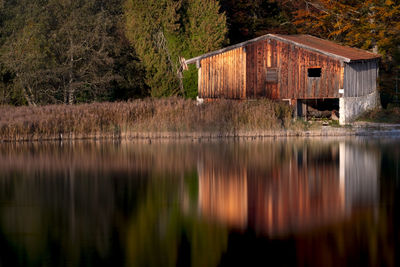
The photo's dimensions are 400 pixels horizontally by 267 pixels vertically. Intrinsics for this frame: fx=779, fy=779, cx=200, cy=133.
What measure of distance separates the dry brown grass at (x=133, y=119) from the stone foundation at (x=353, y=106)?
12.7 feet

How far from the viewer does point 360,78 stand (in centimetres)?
4091

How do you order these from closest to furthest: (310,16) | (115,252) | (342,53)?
(115,252), (342,53), (310,16)

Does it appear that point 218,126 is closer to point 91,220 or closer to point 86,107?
point 86,107

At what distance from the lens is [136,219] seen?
1617cm

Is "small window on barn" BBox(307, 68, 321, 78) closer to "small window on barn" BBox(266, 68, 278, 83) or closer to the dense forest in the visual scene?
"small window on barn" BBox(266, 68, 278, 83)

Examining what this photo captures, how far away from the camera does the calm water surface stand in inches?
520

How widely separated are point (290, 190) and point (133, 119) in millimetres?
16909

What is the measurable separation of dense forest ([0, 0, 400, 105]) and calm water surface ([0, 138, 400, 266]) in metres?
16.4

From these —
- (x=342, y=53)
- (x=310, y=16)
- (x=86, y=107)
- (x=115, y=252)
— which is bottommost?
(x=115, y=252)

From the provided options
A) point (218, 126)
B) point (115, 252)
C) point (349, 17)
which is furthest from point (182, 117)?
point (115, 252)

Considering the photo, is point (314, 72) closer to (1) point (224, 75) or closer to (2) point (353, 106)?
(2) point (353, 106)

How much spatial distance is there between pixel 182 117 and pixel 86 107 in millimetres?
4690

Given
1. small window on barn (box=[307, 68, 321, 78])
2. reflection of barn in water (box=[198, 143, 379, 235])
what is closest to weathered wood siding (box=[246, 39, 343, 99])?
small window on barn (box=[307, 68, 321, 78])

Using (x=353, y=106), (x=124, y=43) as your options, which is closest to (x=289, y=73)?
(x=353, y=106)
